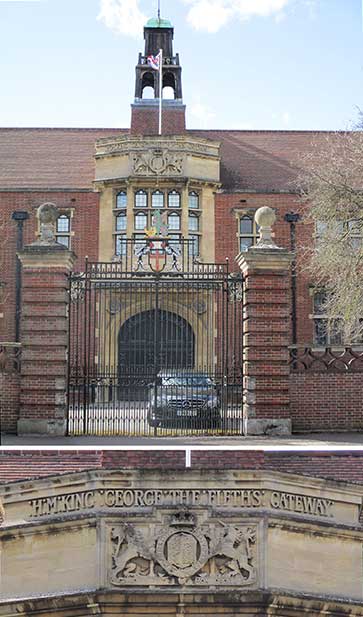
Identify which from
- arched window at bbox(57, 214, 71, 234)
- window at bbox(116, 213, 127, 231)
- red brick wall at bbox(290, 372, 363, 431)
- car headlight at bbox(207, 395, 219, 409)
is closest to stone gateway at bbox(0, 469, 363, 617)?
red brick wall at bbox(290, 372, 363, 431)

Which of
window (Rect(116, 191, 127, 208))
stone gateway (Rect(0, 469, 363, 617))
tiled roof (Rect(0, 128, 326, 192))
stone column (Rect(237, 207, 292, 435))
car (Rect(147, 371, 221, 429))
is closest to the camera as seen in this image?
stone gateway (Rect(0, 469, 363, 617))

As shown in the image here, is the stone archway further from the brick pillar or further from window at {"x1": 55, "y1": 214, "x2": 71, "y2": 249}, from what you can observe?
window at {"x1": 55, "y1": 214, "x2": 71, "y2": 249}

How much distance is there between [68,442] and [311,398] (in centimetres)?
460

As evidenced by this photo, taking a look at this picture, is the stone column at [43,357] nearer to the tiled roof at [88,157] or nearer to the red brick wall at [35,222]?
the red brick wall at [35,222]

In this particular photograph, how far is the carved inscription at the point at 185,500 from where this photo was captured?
1197 cm

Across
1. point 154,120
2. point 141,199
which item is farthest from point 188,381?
point 154,120

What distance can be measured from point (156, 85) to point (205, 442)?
922 inches

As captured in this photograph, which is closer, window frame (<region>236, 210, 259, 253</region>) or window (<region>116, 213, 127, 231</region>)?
window (<region>116, 213, 127, 231</region>)

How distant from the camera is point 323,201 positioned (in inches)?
811

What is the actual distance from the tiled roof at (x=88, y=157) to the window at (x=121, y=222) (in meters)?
2.47

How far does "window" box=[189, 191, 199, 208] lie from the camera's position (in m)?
27.6

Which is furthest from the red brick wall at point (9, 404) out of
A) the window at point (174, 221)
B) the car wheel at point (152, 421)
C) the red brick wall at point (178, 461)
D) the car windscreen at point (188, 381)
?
the window at point (174, 221)

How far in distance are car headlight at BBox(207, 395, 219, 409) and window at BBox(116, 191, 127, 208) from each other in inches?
536

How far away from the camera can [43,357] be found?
13.9 m
